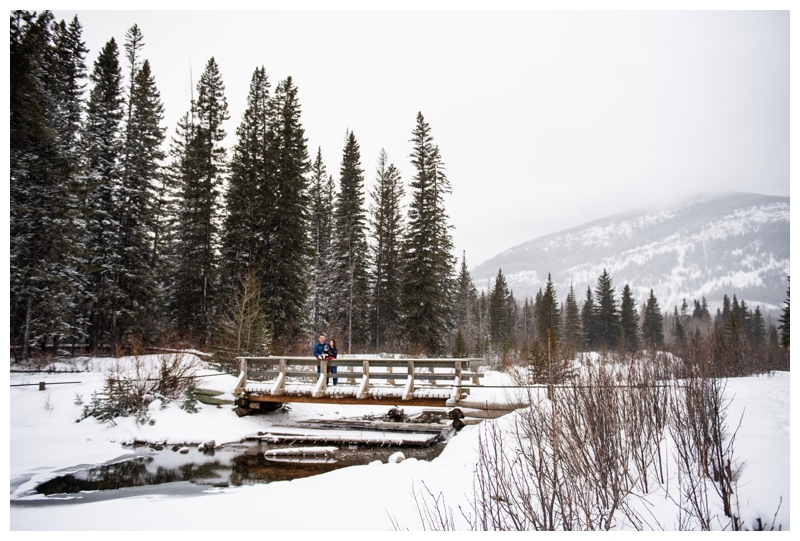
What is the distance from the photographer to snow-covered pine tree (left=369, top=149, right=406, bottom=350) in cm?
3212

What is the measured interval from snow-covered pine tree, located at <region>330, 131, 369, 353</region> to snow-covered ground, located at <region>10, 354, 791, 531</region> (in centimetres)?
2018

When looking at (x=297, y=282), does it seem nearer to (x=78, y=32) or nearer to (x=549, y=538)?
(x=78, y=32)

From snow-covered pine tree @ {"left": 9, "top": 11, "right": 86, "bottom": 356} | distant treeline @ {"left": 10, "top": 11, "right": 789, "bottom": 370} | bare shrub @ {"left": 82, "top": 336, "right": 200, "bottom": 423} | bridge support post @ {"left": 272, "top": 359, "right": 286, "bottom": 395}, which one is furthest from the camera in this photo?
distant treeline @ {"left": 10, "top": 11, "right": 789, "bottom": 370}

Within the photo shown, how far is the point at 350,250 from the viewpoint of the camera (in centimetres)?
3175

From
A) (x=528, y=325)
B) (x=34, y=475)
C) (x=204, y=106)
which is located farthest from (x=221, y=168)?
(x=528, y=325)

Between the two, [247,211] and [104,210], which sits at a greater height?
[247,211]

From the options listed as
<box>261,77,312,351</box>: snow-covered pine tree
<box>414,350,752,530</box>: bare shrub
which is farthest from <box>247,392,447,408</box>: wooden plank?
<box>261,77,312,351</box>: snow-covered pine tree

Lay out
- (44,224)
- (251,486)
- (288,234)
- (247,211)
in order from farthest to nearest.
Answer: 1. (247,211)
2. (288,234)
3. (44,224)
4. (251,486)

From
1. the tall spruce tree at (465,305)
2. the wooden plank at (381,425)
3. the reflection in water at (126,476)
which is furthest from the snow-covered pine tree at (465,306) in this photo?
the reflection in water at (126,476)

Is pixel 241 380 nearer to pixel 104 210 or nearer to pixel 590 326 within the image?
pixel 104 210

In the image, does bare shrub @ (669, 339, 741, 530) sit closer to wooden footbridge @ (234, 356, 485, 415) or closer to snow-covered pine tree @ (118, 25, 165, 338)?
wooden footbridge @ (234, 356, 485, 415)

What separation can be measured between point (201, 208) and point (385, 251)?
1286 centimetres

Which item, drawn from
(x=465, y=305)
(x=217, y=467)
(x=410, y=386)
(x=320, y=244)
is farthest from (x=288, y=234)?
(x=465, y=305)

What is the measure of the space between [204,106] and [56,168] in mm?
12858
